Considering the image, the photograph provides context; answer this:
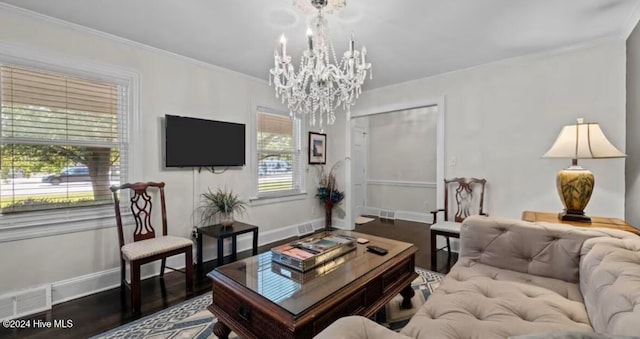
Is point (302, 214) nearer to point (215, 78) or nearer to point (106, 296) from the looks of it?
point (215, 78)

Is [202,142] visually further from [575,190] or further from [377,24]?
[575,190]

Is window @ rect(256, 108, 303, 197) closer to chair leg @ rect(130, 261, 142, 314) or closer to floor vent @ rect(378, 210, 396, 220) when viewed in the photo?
chair leg @ rect(130, 261, 142, 314)

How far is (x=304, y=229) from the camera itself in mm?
4535

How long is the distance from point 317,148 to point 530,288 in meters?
3.64

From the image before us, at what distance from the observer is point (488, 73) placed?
11.0 ft

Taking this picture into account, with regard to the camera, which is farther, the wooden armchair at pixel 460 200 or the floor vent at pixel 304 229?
the floor vent at pixel 304 229

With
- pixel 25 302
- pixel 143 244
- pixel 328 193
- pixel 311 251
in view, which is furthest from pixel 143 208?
pixel 328 193

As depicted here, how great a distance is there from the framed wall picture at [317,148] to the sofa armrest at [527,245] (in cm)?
299

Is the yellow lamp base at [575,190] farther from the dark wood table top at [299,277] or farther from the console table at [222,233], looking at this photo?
the console table at [222,233]

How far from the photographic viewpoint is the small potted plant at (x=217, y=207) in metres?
3.30

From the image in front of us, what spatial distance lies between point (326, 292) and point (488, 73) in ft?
10.7

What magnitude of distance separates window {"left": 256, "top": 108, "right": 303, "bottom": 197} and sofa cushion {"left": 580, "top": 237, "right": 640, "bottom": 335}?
340 cm

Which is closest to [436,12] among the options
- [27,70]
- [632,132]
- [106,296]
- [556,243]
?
[556,243]

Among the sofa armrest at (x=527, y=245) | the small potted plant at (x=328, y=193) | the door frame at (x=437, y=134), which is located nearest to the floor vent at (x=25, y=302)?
the door frame at (x=437, y=134)
